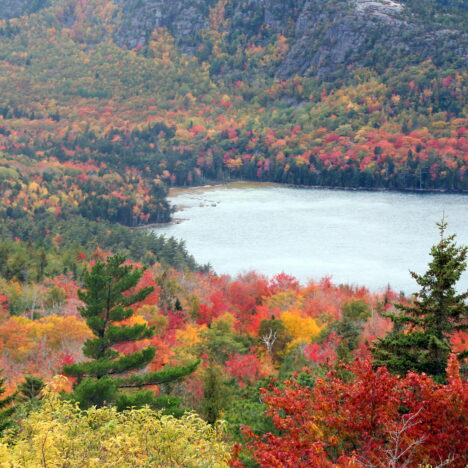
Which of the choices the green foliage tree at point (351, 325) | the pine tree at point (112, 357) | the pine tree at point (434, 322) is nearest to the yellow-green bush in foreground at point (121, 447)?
the pine tree at point (112, 357)

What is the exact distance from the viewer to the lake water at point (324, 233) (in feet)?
369

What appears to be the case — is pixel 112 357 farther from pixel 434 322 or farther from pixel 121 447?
pixel 121 447

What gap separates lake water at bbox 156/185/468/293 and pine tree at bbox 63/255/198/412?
67811 millimetres

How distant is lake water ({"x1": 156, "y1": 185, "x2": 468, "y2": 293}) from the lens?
113 m

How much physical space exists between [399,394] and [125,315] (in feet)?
56.6

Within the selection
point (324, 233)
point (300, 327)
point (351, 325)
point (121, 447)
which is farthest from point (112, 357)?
point (324, 233)

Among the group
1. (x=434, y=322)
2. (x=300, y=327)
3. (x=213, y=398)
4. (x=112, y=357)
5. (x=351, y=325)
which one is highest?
(x=434, y=322)

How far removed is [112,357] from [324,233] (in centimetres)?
11244

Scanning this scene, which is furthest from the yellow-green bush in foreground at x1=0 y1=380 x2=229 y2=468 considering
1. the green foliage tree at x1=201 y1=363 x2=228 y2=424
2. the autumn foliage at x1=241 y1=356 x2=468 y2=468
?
the green foliage tree at x1=201 y1=363 x2=228 y2=424

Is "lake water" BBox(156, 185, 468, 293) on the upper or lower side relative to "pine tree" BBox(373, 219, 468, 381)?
lower

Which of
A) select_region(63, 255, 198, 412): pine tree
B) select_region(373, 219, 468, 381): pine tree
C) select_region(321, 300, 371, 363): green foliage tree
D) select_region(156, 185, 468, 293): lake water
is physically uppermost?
select_region(373, 219, 468, 381): pine tree

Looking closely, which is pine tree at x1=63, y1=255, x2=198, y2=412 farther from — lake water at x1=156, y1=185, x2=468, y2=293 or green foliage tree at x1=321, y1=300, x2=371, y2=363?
lake water at x1=156, y1=185, x2=468, y2=293

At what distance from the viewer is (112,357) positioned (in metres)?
33.9

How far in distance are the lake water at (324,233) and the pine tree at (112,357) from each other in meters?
67.8
